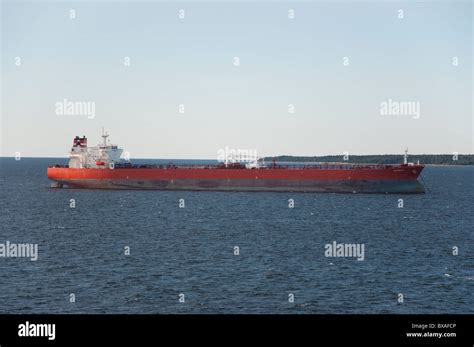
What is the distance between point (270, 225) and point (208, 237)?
7.29 meters

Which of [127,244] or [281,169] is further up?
[281,169]

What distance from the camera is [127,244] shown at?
32312mm

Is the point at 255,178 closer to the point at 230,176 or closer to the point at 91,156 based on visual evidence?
the point at 230,176

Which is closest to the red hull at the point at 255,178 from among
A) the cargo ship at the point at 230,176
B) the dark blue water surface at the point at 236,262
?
the cargo ship at the point at 230,176

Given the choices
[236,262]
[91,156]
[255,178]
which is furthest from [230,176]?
[236,262]

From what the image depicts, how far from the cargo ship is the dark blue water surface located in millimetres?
11975

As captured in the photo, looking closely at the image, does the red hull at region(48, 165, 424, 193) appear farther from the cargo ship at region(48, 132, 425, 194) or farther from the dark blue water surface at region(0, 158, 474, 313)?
the dark blue water surface at region(0, 158, 474, 313)

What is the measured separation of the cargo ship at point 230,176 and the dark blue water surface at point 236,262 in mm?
11975

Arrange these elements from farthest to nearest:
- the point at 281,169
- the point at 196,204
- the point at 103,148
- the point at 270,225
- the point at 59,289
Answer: the point at 103,148 → the point at 281,169 → the point at 196,204 → the point at 270,225 → the point at 59,289

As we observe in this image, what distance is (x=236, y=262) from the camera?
26.5 m

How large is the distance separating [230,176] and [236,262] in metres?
40.3

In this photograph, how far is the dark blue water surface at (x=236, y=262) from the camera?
19.6m
